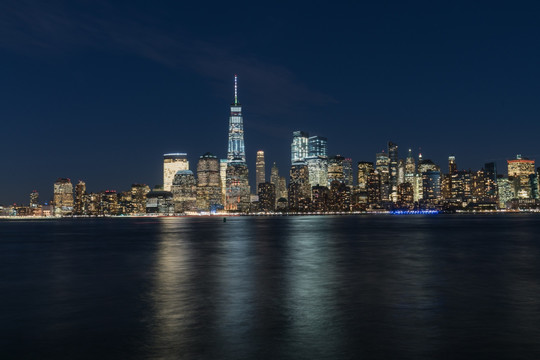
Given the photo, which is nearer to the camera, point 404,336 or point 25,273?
point 404,336

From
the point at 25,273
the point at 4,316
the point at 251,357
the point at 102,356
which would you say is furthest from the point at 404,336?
the point at 25,273

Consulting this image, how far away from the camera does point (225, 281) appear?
114 ft

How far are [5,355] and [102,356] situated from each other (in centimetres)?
325

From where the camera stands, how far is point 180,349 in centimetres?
1669

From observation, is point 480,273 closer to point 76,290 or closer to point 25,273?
point 76,290

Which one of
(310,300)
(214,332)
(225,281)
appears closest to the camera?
(214,332)

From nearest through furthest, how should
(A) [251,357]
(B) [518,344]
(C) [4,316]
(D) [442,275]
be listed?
1. (A) [251,357]
2. (B) [518,344]
3. (C) [4,316]
4. (D) [442,275]

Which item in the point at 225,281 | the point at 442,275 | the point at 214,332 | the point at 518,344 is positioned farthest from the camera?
the point at 442,275

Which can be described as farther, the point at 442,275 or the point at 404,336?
the point at 442,275

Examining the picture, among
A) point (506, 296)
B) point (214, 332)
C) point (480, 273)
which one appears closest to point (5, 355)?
point (214, 332)

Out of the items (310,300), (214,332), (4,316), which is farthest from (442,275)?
(4,316)

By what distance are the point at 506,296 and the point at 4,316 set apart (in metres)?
25.8

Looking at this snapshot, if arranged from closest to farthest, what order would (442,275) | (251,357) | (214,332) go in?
(251,357), (214,332), (442,275)

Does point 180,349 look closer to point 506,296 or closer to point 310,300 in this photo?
point 310,300
